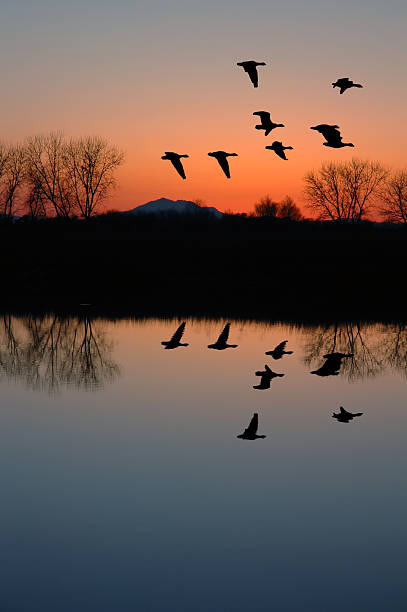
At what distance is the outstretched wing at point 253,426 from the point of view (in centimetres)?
1439

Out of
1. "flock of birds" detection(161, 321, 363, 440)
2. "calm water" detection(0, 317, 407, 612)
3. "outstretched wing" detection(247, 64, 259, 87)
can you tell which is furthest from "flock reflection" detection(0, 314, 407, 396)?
"outstretched wing" detection(247, 64, 259, 87)

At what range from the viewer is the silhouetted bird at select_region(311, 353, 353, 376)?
71.8ft

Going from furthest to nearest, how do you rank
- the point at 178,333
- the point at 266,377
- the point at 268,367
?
the point at 178,333
the point at 268,367
the point at 266,377

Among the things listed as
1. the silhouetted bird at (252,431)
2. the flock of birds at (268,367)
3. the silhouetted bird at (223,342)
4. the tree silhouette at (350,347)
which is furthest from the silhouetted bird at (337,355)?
the silhouetted bird at (252,431)

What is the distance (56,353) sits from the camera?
82.2 ft

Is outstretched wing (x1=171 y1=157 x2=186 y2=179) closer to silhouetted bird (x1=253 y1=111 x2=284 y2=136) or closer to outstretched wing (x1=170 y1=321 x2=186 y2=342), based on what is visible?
silhouetted bird (x1=253 y1=111 x2=284 y2=136)

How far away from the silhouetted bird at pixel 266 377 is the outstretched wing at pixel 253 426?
3072mm

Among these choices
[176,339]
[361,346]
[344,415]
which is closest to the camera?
[344,415]

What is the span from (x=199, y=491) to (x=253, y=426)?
423 centimetres

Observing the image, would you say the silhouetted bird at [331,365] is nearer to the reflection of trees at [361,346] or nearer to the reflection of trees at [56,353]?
the reflection of trees at [361,346]

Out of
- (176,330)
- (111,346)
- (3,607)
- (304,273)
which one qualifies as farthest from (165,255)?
(3,607)

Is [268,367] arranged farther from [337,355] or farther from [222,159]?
[222,159]

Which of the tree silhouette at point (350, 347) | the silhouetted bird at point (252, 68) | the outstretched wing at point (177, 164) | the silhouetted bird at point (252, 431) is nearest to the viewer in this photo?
the silhouetted bird at point (252, 68)

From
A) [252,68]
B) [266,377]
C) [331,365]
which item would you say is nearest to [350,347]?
[331,365]
